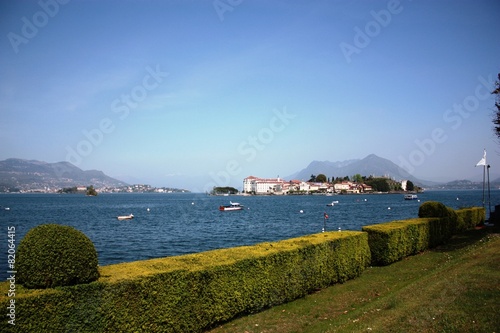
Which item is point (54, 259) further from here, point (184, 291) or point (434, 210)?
point (434, 210)

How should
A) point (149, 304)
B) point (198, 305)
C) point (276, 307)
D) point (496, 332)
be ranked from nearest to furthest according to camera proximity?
point (496, 332) → point (149, 304) → point (198, 305) → point (276, 307)

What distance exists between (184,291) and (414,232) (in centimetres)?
1698

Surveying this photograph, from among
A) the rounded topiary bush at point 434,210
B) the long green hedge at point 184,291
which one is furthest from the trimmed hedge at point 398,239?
the long green hedge at point 184,291

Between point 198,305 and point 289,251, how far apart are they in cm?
452

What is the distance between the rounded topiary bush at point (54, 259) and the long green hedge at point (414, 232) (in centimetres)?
1553

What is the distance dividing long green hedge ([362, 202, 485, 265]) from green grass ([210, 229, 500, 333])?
2.51 metres

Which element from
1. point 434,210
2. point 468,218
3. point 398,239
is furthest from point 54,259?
point 468,218

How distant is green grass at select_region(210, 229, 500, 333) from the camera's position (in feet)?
27.6

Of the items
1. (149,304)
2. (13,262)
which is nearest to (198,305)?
(149,304)

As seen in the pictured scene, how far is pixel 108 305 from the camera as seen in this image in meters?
8.90

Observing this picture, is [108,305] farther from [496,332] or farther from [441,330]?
[496,332]

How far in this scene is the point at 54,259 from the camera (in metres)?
8.34

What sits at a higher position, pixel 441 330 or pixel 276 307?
pixel 441 330

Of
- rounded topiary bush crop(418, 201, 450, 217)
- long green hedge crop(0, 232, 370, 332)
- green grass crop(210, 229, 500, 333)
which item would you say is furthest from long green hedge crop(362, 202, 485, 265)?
long green hedge crop(0, 232, 370, 332)
